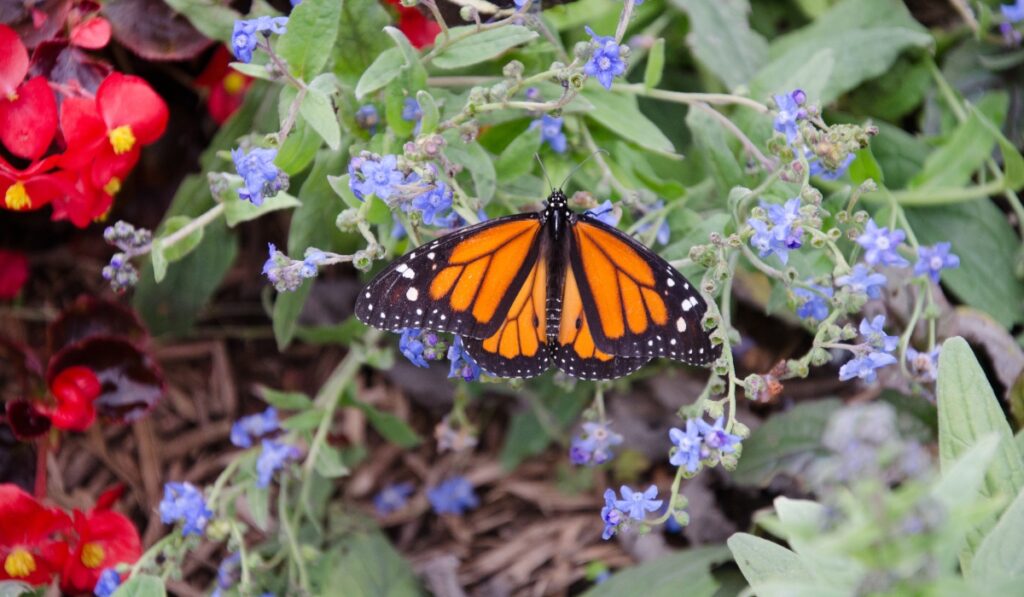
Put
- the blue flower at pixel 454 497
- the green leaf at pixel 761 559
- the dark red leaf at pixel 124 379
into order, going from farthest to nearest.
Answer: the blue flower at pixel 454 497
the dark red leaf at pixel 124 379
the green leaf at pixel 761 559

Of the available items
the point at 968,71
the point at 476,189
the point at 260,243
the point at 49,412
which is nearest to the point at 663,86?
the point at 968,71

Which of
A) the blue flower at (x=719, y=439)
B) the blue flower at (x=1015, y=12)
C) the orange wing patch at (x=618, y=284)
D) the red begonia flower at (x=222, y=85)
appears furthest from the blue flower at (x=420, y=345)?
the blue flower at (x=1015, y=12)

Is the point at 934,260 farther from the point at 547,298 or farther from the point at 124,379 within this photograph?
the point at 124,379

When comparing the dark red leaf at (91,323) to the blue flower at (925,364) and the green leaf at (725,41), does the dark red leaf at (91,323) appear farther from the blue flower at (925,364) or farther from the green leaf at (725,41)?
the blue flower at (925,364)

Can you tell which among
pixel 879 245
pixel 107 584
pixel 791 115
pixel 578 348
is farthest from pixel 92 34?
pixel 879 245

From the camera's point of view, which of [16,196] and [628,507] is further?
[16,196]

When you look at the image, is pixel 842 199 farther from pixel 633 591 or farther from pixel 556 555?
pixel 556 555

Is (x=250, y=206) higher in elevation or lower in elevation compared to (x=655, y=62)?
lower
